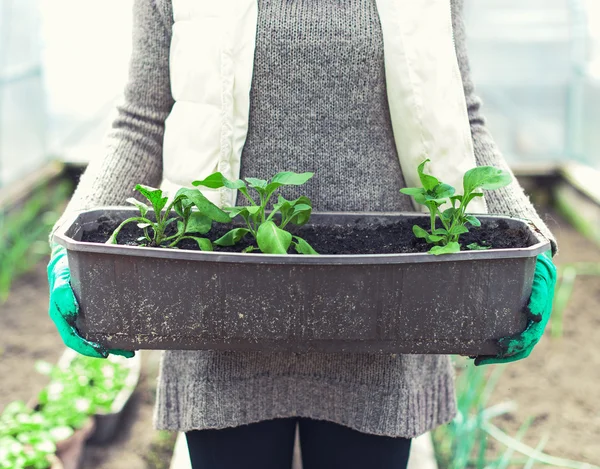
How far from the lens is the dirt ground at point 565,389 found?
2.11 m

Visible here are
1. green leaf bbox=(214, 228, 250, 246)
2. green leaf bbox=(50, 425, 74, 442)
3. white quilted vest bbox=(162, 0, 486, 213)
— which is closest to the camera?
green leaf bbox=(214, 228, 250, 246)

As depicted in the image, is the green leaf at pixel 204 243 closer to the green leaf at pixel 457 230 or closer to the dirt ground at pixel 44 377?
the green leaf at pixel 457 230

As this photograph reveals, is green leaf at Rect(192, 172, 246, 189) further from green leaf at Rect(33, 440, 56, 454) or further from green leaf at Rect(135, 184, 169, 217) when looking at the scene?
green leaf at Rect(33, 440, 56, 454)

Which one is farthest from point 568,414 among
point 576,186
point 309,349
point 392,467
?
point 576,186

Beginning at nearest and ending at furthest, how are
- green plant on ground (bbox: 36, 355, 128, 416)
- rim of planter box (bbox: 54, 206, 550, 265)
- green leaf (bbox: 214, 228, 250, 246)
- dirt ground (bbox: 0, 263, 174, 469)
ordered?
1. rim of planter box (bbox: 54, 206, 550, 265)
2. green leaf (bbox: 214, 228, 250, 246)
3. green plant on ground (bbox: 36, 355, 128, 416)
4. dirt ground (bbox: 0, 263, 174, 469)

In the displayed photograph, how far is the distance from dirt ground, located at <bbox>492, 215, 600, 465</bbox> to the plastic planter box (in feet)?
4.74

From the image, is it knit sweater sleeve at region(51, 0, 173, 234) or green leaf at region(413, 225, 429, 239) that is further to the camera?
knit sweater sleeve at region(51, 0, 173, 234)

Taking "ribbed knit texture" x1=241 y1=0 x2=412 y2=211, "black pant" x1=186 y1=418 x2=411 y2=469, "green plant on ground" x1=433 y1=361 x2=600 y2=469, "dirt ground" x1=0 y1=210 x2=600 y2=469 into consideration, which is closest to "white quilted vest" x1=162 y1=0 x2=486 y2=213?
"ribbed knit texture" x1=241 y1=0 x2=412 y2=211

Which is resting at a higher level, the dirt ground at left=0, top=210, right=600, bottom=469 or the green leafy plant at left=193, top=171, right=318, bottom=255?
the green leafy plant at left=193, top=171, right=318, bottom=255

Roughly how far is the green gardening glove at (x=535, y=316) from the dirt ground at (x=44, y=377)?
1416 mm

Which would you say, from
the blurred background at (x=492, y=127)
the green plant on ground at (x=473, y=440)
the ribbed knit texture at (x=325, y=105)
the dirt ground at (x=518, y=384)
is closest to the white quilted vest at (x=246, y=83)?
the ribbed knit texture at (x=325, y=105)

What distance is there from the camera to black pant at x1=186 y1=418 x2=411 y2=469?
43.6 inches

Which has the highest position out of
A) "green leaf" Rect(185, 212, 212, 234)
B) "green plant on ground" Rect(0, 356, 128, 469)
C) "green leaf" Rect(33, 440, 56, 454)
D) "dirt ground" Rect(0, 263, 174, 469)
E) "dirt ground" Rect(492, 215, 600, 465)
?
"green leaf" Rect(185, 212, 212, 234)

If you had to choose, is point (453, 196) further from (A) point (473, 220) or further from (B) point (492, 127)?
(B) point (492, 127)
